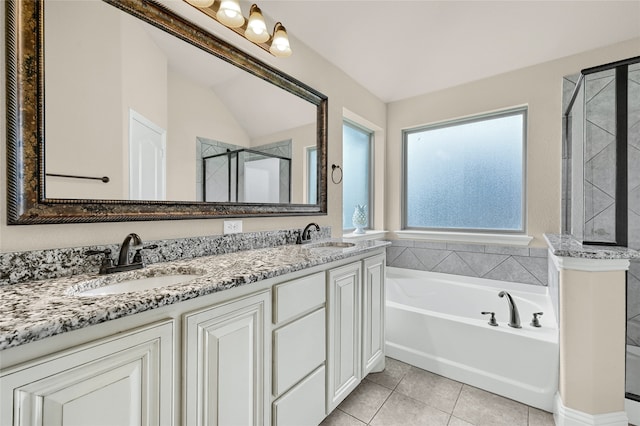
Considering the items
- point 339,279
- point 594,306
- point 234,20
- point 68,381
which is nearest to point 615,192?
point 594,306

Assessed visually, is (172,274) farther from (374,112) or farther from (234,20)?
(374,112)

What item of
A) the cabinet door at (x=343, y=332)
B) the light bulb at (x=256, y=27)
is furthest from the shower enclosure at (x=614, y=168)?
the light bulb at (x=256, y=27)

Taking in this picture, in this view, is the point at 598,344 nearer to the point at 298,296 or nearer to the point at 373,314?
the point at 373,314

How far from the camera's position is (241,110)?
1.74 m

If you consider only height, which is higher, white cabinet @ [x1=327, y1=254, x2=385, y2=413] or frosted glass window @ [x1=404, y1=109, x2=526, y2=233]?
frosted glass window @ [x1=404, y1=109, x2=526, y2=233]

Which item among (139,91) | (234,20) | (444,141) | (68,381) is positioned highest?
(234,20)

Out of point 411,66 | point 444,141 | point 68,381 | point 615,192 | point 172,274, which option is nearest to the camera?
point 68,381

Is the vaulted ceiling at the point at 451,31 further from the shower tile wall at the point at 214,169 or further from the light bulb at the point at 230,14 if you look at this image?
the shower tile wall at the point at 214,169

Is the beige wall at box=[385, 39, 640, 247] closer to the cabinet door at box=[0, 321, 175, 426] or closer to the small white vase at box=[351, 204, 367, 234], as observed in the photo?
the small white vase at box=[351, 204, 367, 234]

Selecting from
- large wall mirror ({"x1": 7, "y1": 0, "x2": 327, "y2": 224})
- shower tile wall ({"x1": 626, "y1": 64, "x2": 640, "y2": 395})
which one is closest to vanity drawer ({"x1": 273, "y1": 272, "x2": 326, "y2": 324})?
large wall mirror ({"x1": 7, "y1": 0, "x2": 327, "y2": 224})

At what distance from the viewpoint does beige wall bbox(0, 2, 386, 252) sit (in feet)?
3.16

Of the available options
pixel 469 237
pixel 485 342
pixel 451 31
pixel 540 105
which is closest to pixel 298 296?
pixel 485 342

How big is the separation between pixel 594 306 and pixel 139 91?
2537 millimetres

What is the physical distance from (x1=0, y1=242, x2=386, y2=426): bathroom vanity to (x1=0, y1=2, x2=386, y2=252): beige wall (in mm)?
183
